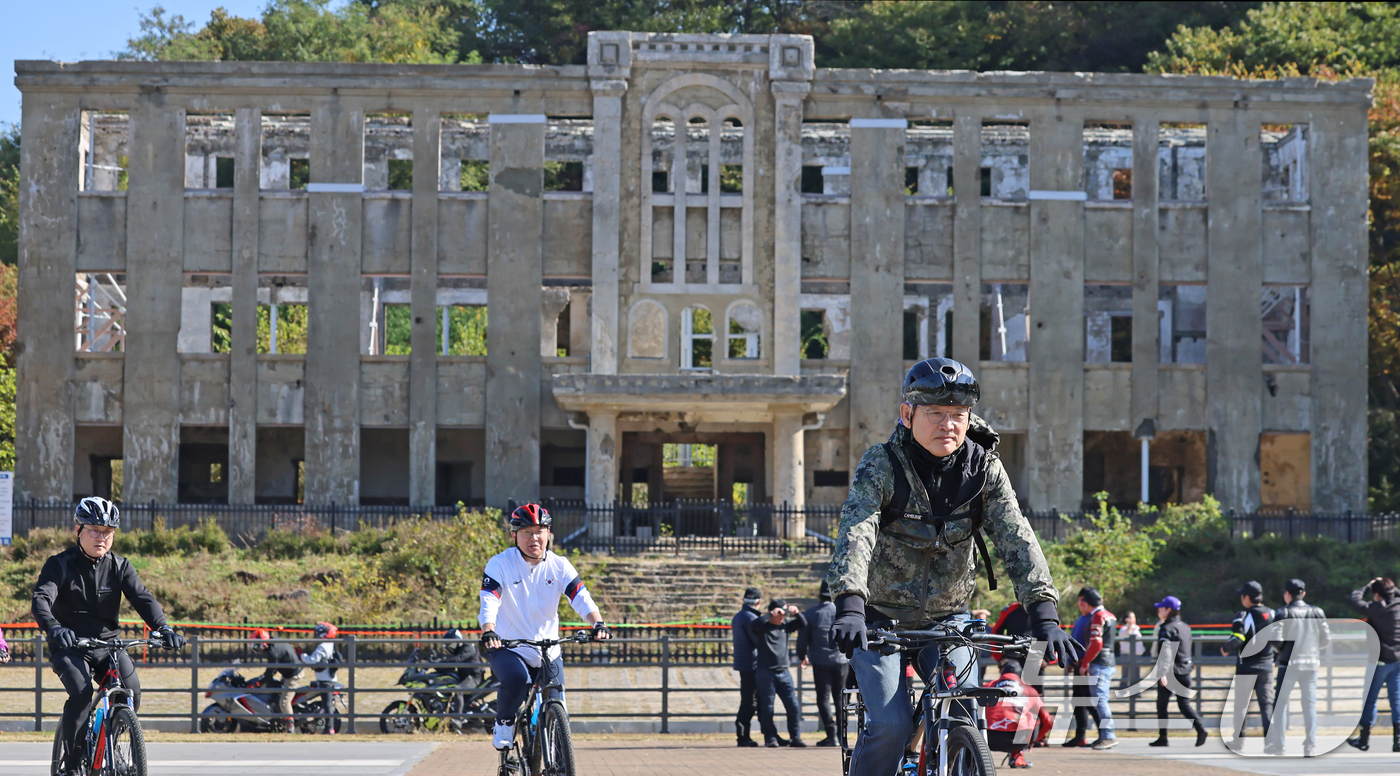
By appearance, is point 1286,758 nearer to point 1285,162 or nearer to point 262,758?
point 262,758

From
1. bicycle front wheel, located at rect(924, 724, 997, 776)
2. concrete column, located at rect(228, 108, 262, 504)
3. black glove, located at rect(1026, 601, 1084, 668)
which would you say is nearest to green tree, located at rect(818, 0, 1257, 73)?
concrete column, located at rect(228, 108, 262, 504)

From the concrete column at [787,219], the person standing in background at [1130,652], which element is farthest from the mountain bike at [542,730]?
the concrete column at [787,219]

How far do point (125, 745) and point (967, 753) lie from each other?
537 cm

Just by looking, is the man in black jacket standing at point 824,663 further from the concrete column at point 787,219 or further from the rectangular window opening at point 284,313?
the rectangular window opening at point 284,313

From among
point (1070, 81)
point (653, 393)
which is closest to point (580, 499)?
point (653, 393)

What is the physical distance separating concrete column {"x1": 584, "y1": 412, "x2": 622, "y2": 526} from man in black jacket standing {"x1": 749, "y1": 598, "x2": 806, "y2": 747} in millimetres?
21058

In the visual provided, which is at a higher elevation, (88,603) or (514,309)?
(514,309)

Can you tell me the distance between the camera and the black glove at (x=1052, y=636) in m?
5.58

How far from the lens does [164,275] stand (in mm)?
38656

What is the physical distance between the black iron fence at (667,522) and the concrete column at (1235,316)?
2451 millimetres

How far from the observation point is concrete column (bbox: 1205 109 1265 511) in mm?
39375

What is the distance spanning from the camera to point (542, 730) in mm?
8641

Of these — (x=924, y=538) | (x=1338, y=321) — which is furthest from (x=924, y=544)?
(x=1338, y=321)

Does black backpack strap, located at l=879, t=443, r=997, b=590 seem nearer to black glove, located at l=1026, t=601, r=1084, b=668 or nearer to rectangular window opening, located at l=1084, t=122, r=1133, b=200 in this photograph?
black glove, located at l=1026, t=601, r=1084, b=668
